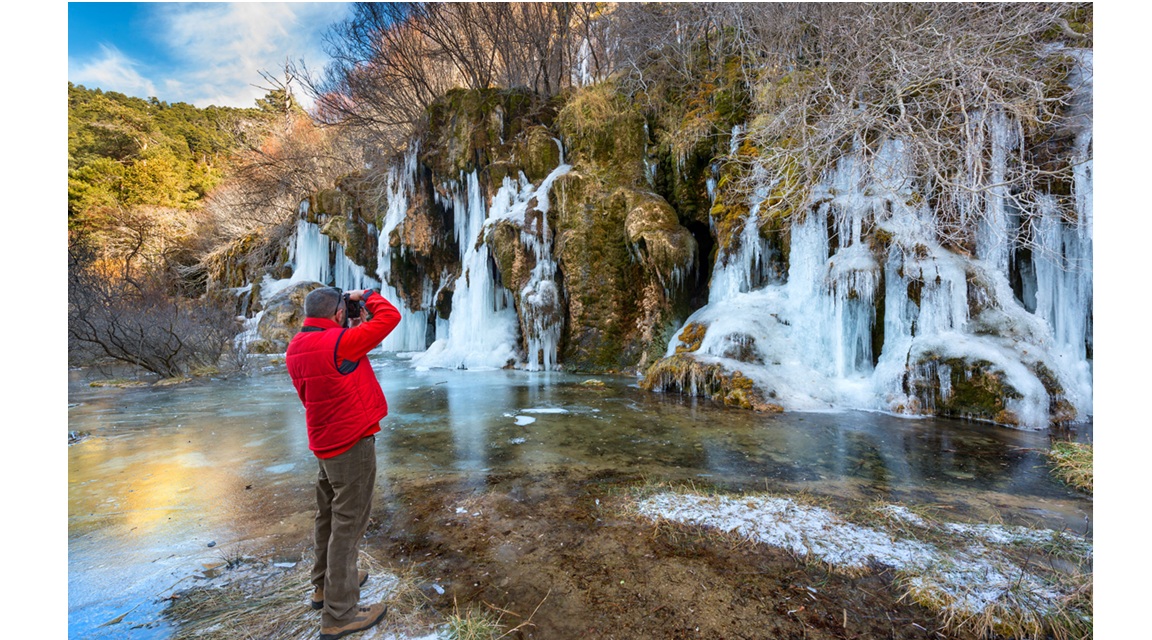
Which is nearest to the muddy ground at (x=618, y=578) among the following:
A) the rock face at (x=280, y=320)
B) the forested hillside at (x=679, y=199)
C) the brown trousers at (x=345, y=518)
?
the brown trousers at (x=345, y=518)

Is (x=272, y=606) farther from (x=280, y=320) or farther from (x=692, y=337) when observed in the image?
(x=280, y=320)

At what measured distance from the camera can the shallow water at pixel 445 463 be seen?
260cm

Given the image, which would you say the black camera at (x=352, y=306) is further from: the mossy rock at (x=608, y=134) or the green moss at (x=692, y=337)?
the mossy rock at (x=608, y=134)

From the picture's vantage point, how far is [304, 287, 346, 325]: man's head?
77.9 inches

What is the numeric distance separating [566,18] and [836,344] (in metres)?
12.5

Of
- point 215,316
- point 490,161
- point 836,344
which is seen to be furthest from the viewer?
point 490,161

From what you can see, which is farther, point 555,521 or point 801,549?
point 555,521

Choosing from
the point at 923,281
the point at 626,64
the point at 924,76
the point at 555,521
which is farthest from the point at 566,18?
the point at 555,521

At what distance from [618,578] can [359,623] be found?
3.77ft

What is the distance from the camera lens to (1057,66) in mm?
6746

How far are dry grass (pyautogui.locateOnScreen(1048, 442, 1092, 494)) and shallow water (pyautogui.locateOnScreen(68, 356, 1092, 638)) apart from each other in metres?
0.13

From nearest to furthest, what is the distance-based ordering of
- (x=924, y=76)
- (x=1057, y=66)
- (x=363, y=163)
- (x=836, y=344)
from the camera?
(x=924, y=76), (x=1057, y=66), (x=836, y=344), (x=363, y=163)

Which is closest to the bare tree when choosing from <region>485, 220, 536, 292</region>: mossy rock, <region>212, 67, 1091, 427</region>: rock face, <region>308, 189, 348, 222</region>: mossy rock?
<region>212, 67, 1091, 427</region>: rock face
